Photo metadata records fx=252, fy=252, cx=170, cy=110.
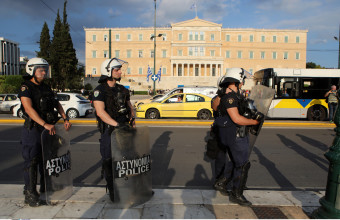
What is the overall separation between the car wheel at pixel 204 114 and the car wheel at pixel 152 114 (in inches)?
88.5

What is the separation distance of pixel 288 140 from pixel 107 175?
22.8ft

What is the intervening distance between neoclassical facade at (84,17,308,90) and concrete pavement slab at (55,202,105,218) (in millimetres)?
62889

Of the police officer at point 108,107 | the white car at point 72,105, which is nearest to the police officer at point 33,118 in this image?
the police officer at point 108,107

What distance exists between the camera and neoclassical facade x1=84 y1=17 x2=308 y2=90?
6706cm

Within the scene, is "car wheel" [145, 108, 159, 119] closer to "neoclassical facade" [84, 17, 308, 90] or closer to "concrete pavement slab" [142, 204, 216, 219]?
"concrete pavement slab" [142, 204, 216, 219]

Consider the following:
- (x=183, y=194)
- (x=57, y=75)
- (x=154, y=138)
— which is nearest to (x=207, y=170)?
(x=183, y=194)

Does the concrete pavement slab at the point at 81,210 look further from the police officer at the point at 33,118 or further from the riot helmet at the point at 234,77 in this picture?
the riot helmet at the point at 234,77

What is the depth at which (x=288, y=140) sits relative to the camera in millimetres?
8414

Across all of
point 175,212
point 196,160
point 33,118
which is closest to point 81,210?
point 175,212

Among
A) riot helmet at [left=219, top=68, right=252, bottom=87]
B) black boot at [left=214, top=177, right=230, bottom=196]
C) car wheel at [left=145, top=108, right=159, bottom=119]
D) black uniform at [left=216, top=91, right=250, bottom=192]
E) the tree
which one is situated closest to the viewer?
black uniform at [left=216, top=91, right=250, bottom=192]

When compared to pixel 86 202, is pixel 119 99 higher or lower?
higher

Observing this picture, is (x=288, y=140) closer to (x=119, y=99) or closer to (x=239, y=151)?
(x=239, y=151)

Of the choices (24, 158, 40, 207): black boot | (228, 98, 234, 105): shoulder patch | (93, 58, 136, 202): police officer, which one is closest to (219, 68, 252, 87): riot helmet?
(228, 98, 234, 105): shoulder patch

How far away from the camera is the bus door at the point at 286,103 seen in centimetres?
1391
